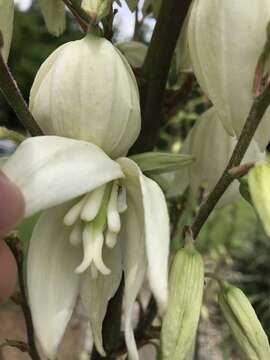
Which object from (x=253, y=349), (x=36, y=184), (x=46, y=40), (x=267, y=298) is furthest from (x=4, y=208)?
(x=46, y=40)

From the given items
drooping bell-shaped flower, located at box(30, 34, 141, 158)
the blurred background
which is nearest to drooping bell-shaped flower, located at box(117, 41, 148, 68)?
the blurred background

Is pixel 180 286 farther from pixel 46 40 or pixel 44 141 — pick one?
pixel 46 40

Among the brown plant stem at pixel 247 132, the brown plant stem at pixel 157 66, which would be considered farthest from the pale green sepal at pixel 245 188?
the brown plant stem at pixel 157 66

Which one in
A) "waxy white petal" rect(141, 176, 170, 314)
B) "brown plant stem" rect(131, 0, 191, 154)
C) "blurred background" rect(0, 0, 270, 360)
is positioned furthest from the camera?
"blurred background" rect(0, 0, 270, 360)

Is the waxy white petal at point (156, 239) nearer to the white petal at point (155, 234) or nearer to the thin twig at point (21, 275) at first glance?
the white petal at point (155, 234)

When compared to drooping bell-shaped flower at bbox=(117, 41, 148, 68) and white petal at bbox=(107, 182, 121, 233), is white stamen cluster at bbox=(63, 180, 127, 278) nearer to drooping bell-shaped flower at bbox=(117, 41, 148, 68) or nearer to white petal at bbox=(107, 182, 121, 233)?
white petal at bbox=(107, 182, 121, 233)

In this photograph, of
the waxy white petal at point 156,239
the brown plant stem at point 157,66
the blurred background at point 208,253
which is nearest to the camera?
the waxy white petal at point 156,239
